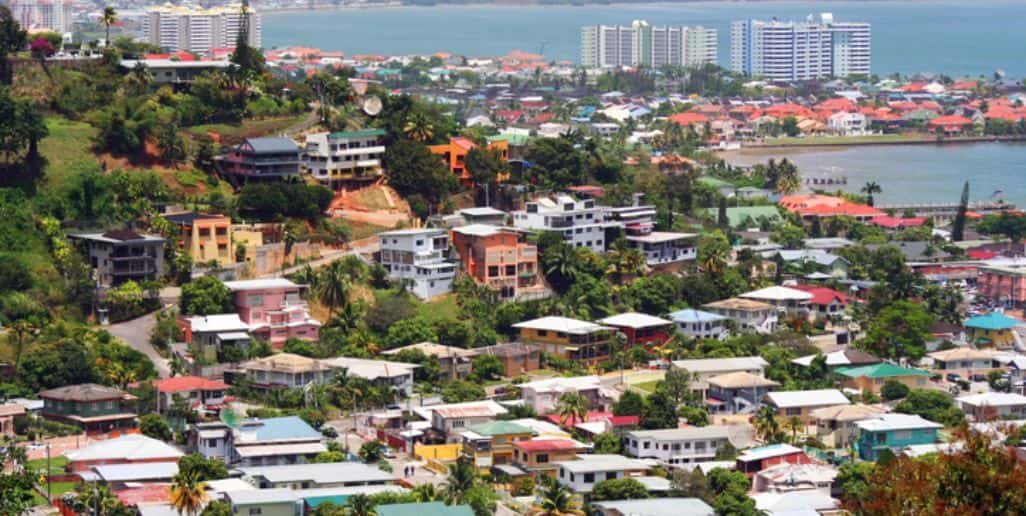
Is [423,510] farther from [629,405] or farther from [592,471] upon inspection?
[629,405]

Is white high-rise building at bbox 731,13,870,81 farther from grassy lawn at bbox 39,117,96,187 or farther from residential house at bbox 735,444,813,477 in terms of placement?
residential house at bbox 735,444,813,477

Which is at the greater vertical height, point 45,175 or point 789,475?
point 45,175

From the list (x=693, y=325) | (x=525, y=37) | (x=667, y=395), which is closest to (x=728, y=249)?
(x=693, y=325)

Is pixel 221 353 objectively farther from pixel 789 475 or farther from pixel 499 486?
pixel 789 475

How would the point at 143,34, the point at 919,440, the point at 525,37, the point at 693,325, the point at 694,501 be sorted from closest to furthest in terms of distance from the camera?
the point at 694,501, the point at 919,440, the point at 693,325, the point at 143,34, the point at 525,37

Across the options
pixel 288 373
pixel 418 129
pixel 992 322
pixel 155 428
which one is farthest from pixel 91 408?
pixel 992 322

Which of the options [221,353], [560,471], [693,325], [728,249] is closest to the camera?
[560,471]

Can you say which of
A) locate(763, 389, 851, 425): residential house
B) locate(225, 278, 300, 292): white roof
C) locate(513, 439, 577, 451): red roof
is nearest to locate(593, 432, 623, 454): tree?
locate(513, 439, 577, 451): red roof
